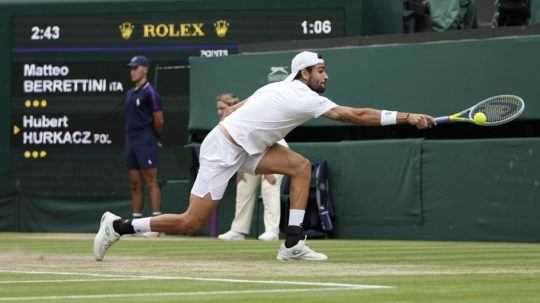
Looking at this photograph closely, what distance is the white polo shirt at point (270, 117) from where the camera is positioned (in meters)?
12.1

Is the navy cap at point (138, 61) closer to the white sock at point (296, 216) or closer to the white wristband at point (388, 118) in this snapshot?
the white sock at point (296, 216)

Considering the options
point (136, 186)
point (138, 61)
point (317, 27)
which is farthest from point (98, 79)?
point (317, 27)

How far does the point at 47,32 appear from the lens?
69.8 feet

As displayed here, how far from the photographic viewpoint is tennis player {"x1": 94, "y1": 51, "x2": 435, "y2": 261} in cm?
1191

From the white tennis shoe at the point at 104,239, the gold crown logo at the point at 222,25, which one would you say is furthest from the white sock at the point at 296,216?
the gold crown logo at the point at 222,25

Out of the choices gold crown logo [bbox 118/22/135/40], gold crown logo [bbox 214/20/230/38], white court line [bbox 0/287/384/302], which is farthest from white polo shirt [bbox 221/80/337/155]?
gold crown logo [bbox 118/22/135/40]

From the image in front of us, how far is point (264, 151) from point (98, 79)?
915 cm

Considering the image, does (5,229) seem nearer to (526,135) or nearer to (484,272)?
(526,135)

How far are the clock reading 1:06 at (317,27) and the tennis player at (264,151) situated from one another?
8107 mm

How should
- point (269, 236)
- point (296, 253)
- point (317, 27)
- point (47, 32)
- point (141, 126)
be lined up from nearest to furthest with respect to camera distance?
1. point (296, 253)
2. point (269, 236)
3. point (141, 126)
4. point (317, 27)
5. point (47, 32)

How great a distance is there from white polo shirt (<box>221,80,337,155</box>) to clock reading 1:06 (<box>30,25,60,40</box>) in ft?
31.2

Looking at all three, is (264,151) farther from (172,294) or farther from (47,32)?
(47,32)

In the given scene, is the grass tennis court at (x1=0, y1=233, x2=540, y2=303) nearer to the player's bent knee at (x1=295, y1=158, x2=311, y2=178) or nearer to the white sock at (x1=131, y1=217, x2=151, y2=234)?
the white sock at (x1=131, y1=217, x2=151, y2=234)

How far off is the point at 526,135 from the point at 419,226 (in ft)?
5.46
